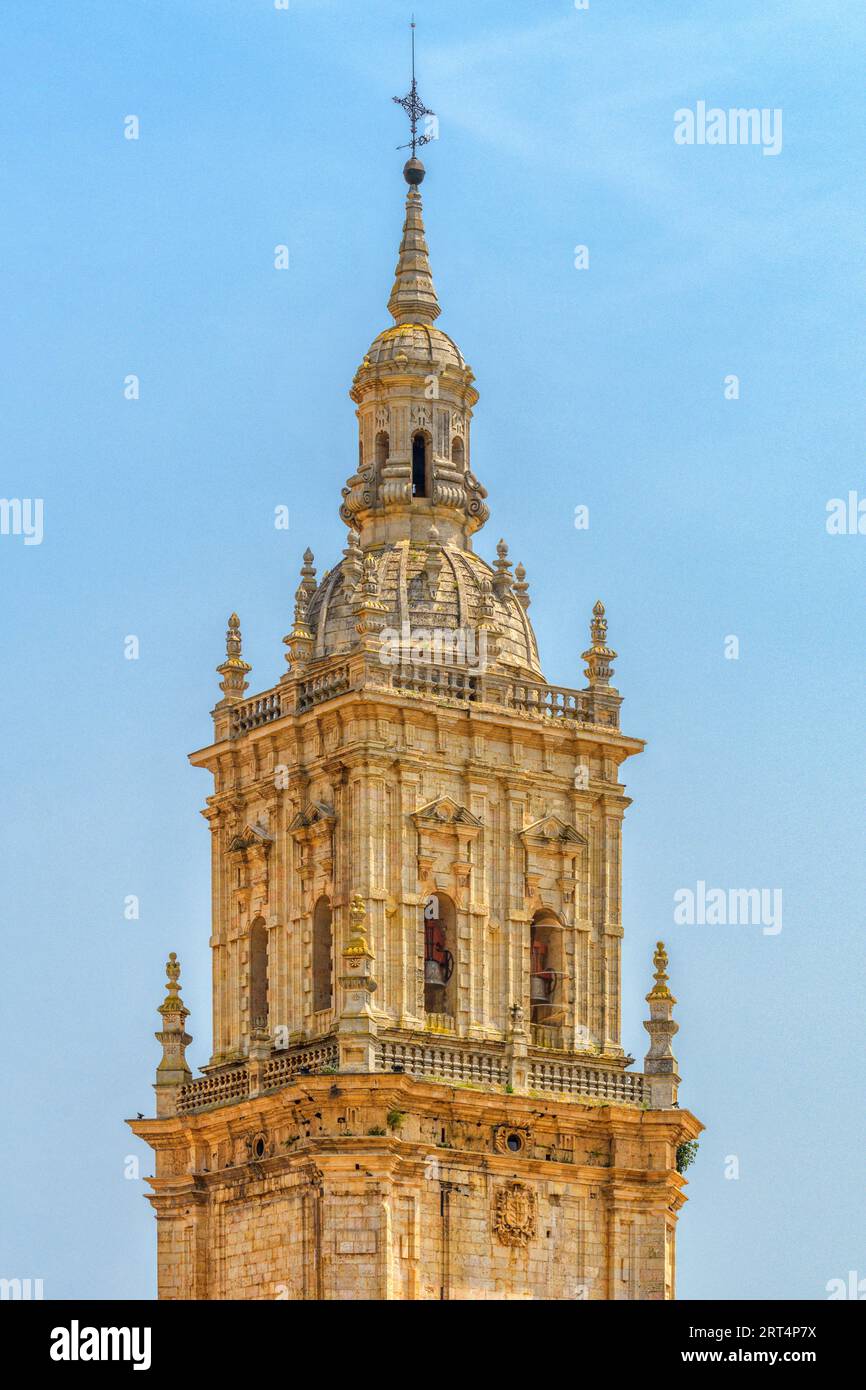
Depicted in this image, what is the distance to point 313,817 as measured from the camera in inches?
2997

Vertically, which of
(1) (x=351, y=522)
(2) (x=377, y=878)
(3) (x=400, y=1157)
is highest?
(1) (x=351, y=522)

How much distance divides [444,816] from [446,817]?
1.7 inches

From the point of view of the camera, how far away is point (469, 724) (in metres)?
76.7


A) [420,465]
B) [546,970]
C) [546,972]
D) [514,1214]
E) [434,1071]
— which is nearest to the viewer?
[434,1071]

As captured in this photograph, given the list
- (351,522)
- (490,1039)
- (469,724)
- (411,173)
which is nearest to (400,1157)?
(490,1039)

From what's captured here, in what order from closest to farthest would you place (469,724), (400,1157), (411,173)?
(400,1157), (469,724), (411,173)

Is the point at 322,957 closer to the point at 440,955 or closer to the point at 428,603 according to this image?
the point at 440,955

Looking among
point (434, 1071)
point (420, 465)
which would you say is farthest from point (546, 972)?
point (420, 465)

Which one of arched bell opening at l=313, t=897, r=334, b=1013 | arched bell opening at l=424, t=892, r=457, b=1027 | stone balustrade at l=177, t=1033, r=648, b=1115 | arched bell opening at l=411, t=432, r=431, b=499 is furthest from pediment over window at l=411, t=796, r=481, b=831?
arched bell opening at l=411, t=432, r=431, b=499

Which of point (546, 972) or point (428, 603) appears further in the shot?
point (428, 603)
